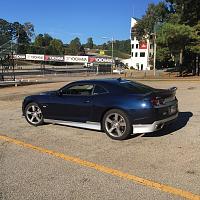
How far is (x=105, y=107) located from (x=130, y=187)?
340cm

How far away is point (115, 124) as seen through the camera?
857 cm

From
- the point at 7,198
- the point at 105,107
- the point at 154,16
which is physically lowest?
the point at 7,198

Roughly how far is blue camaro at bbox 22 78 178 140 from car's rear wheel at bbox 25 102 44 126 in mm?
179

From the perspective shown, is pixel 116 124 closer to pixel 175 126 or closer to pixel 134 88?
pixel 134 88

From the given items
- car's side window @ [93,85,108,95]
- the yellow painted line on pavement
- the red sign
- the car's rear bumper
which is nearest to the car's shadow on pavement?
the car's rear bumper

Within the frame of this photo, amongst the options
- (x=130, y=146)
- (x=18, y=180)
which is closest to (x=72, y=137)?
(x=130, y=146)

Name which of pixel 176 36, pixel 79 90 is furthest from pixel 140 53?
pixel 79 90

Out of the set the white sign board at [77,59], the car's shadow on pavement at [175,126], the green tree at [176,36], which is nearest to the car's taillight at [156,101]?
the car's shadow on pavement at [175,126]

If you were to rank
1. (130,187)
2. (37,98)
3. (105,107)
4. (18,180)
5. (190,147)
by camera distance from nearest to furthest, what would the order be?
(130,187) → (18,180) → (190,147) → (105,107) → (37,98)

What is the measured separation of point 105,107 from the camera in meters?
8.66

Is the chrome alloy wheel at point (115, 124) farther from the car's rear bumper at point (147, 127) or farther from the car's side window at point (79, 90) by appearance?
the car's side window at point (79, 90)

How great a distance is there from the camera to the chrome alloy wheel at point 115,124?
848 centimetres

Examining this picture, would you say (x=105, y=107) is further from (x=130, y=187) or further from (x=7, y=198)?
(x=7, y=198)

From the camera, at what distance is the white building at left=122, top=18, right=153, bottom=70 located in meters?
122
